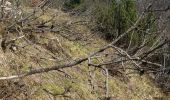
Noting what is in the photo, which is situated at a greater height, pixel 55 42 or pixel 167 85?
pixel 55 42

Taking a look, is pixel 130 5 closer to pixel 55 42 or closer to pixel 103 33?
pixel 103 33

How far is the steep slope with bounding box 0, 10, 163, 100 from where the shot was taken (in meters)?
6.90

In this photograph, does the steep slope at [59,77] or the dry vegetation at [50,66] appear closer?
the dry vegetation at [50,66]

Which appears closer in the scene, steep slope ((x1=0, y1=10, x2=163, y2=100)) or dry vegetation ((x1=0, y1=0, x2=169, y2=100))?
dry vegetation ((x1=0, y1=0, x2=169, y2=100))

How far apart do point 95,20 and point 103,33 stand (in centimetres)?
52

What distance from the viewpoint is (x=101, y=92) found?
9.19 m

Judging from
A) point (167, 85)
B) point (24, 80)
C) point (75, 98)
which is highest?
point (24, 80)

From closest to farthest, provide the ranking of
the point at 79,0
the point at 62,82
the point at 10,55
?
the point at 10,55, the point at 62,82, the point at 79,0

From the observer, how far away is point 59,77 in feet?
27.1

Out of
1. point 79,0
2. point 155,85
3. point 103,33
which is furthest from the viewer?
point 79,0

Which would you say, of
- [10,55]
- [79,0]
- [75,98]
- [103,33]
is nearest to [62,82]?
[75,98]

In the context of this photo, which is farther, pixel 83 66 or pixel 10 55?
pixel 83 66

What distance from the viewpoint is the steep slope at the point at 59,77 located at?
6902 mm

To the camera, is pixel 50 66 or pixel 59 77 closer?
pixel 50 66
